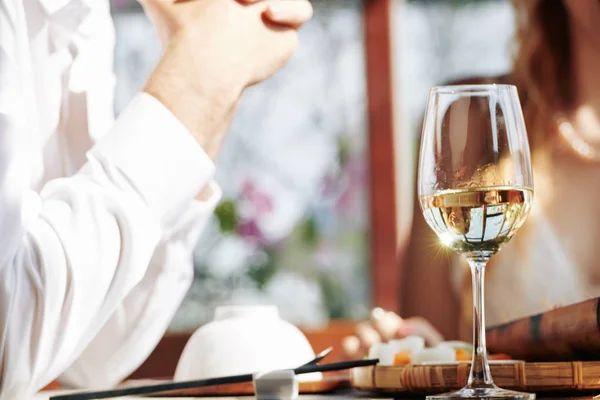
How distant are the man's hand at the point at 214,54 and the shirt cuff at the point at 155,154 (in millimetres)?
19

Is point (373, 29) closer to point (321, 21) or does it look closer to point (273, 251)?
point (321, 21)

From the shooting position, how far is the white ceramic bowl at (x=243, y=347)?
30.9 inches

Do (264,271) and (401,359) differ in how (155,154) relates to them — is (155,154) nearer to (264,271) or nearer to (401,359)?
(401,359)

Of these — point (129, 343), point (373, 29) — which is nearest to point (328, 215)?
point (373, 29)

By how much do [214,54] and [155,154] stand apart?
0.11 meters

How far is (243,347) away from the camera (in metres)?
0.79

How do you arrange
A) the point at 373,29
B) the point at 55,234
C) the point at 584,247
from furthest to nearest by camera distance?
1. the point at 373,29
2. the point at 584,247
3. the point at 55,234

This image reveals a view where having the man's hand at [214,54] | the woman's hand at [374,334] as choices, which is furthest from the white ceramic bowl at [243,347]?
the woman's hand at [374,334]

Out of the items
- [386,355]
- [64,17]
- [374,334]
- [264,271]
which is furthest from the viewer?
[264,271]

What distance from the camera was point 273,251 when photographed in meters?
2.87

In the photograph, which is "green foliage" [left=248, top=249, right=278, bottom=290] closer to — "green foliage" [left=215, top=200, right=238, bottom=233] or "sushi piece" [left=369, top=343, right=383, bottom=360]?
"green foliage" [left=215, top=200, right=238, bottom=233]

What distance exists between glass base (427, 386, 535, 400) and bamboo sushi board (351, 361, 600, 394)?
26mm

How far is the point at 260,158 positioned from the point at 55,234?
227cm

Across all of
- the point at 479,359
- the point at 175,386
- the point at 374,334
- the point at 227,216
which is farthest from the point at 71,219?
the point at 227,216
